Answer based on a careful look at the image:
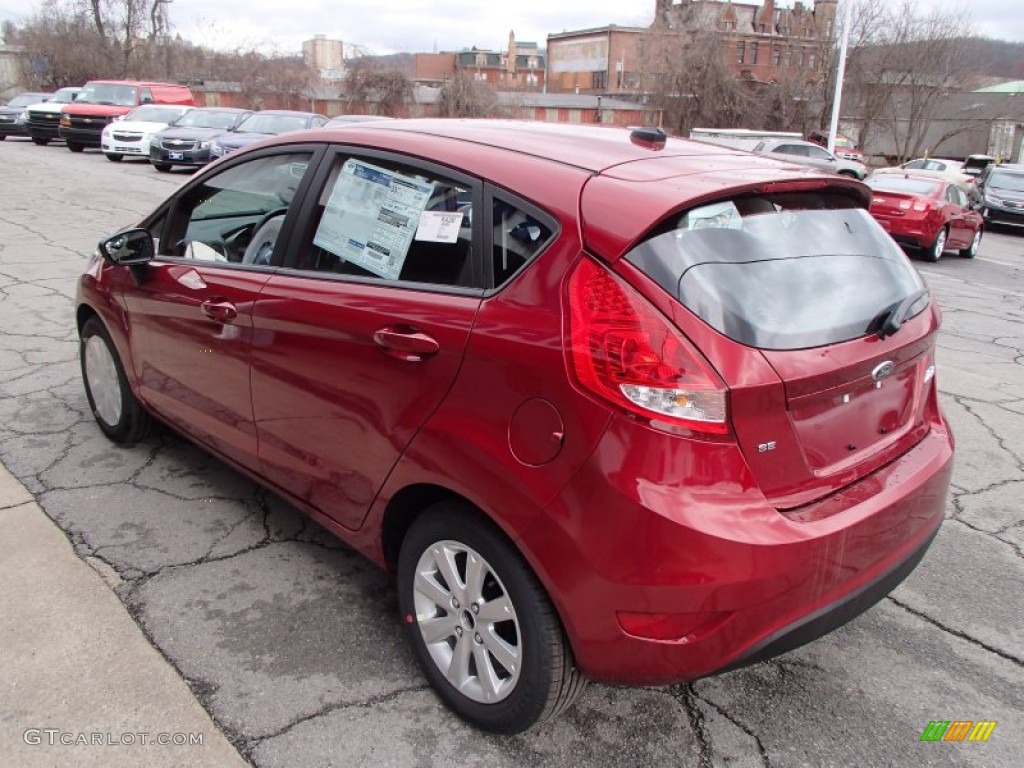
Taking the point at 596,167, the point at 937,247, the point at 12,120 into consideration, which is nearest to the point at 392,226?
the point at 596,167

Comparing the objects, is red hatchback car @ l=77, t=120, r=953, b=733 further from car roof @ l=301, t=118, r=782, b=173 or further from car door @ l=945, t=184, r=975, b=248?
car door @ l=945, t=184, r=975, b=248

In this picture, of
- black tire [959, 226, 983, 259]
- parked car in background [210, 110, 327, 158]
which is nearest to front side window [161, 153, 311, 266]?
black tire [959, 226, 983, 259]

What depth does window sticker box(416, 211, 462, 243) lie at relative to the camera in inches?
94.7

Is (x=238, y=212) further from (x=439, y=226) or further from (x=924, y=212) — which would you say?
(x=924, y=212)

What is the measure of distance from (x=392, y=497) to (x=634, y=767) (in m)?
1.04

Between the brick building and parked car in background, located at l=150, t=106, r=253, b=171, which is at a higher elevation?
the brick building

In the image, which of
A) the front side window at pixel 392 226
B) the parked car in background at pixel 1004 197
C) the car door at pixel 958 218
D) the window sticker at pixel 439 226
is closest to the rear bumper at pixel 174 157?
the car door at pixel 958 218

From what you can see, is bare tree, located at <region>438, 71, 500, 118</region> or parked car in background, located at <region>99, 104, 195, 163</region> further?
bare tree, located at <region>438, 71, 500, 118</region>

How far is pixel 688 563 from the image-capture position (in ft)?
6.12

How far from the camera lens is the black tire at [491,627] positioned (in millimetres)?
2096

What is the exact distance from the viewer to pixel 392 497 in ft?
8.15

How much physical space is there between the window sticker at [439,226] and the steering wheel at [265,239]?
789 mm

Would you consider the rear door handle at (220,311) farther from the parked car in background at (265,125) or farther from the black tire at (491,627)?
the parked car in background at (265,125)

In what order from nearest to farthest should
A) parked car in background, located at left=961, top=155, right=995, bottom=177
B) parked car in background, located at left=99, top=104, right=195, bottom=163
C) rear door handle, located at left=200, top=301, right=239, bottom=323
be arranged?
rear door handle, located at left=200, top=301, right=239, bottom=323, parked car in background, located at left=99, top=104, right=195, bottom=163, parked car in background, located at left=961, top=155, right=995, bottom=177
